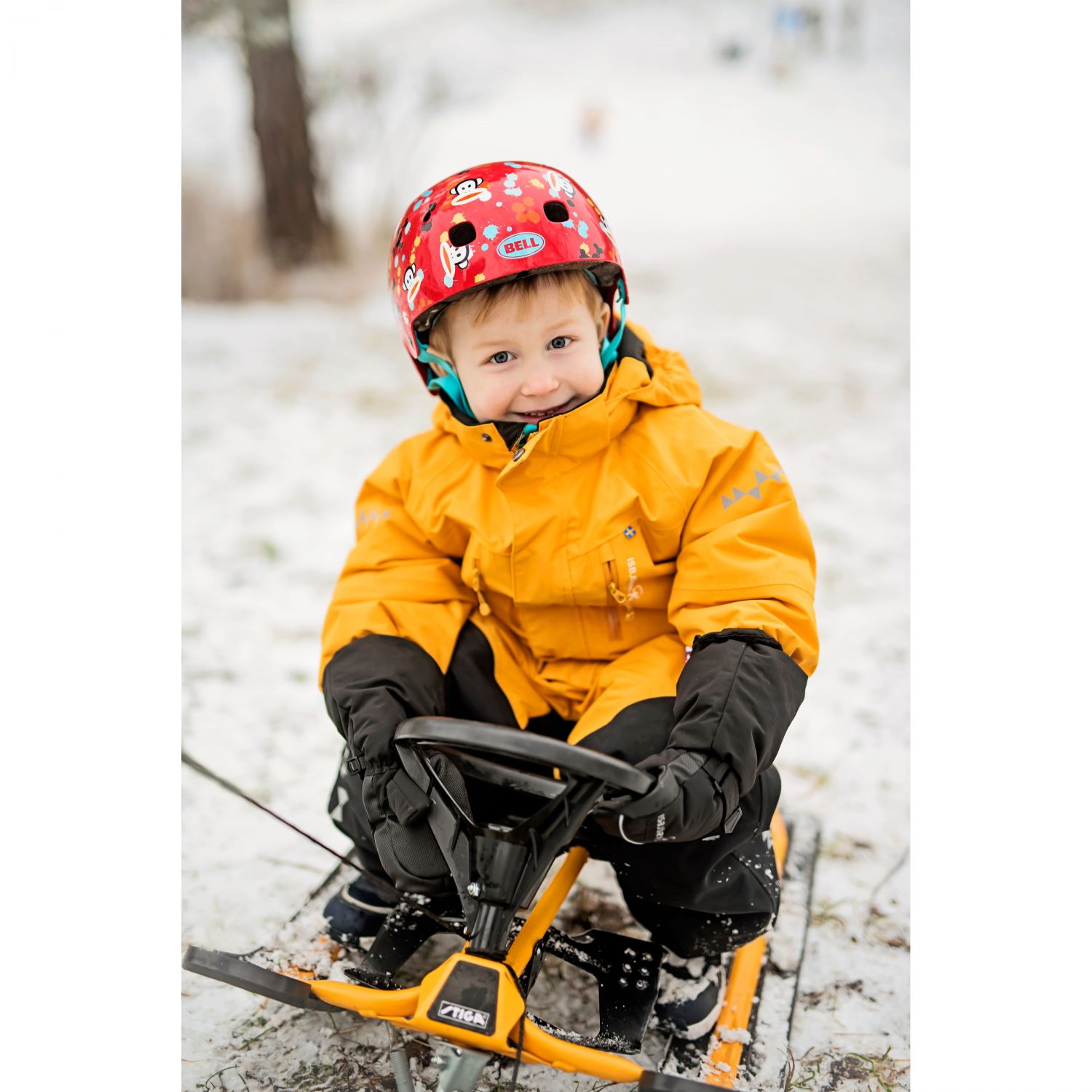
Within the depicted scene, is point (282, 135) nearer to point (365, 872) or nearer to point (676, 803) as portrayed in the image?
point (365, 872)

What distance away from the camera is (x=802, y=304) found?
6.33 m

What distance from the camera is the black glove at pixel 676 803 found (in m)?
1.54

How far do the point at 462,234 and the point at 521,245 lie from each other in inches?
4.5

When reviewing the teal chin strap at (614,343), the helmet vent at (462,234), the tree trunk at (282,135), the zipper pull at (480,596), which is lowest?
the zipper pull at (480,596)

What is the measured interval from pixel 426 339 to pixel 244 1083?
4.48ft

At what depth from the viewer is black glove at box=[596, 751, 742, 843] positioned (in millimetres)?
1540

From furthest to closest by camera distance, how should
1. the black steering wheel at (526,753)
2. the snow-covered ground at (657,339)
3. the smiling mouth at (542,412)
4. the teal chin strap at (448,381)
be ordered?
1. the snow-covered ground at (657,339)
2. the teal chin strap at (448,381)
3. the smiling mouth at (542,412)
4. the black steering wheel at (526,753)

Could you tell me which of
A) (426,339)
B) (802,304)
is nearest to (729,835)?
(426,339)

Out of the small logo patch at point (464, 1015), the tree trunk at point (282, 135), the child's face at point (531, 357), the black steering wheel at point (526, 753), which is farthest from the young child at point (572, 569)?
the tree trunk at point (282, 135)

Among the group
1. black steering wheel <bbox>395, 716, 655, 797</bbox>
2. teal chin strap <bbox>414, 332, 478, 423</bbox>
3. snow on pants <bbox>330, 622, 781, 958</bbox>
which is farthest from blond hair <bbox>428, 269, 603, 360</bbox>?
black steering wheel <bbox>395, 716, 655, 797</bbox>

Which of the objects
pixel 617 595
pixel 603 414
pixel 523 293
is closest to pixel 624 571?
pixel 617 595

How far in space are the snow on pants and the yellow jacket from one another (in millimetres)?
36

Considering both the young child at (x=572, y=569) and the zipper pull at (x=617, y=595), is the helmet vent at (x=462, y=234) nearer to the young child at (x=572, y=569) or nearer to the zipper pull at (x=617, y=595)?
the young child at (x=572, y=569)

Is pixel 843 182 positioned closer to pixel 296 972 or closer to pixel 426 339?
pixel 426 339
